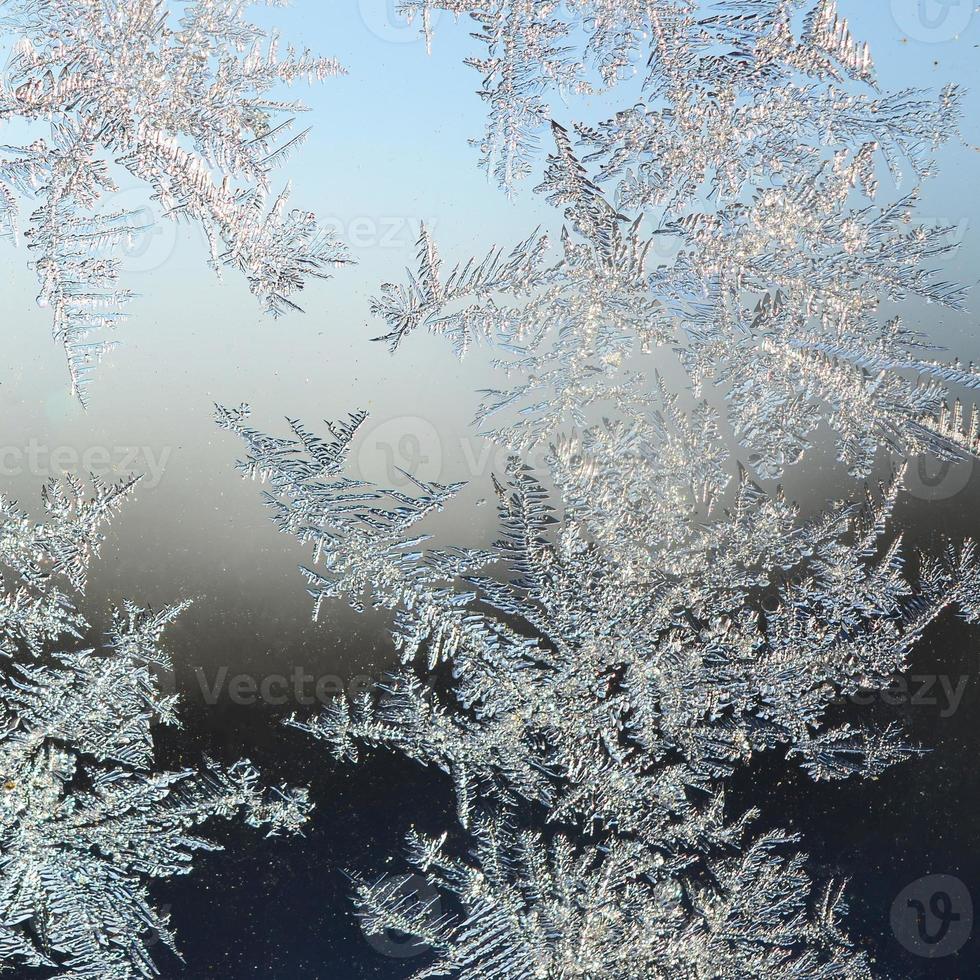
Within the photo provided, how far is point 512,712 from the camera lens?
570 mm

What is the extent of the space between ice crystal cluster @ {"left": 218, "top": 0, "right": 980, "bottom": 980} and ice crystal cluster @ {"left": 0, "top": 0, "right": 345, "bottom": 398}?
0.11 metres

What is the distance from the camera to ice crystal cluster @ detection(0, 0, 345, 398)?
53 centimetres

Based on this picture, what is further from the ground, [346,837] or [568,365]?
[568,365]

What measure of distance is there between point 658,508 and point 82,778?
48cm

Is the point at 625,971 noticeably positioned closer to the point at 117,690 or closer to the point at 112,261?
the point at 117,690

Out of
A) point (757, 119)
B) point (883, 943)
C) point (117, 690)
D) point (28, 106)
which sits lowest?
point (883, 943)

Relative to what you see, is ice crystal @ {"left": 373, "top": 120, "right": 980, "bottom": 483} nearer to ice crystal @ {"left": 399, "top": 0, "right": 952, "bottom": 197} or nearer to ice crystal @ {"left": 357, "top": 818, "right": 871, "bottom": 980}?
ice crystal @ {"left": 399, "top": 0, "right": 952, "bottom": 197}

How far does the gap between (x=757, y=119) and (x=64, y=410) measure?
550 mm

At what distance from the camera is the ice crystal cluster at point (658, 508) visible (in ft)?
1.79

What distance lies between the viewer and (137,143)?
541 millimetres

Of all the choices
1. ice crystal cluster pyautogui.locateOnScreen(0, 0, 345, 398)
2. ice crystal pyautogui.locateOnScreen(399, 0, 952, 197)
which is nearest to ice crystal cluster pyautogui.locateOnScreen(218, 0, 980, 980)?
ice crystal pyautogui.locateOnScreen(399, 0, 952, 197)

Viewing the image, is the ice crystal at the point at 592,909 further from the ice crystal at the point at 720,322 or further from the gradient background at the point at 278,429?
the ice crystal at the point at 720,322

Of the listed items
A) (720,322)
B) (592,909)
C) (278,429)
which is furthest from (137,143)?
(592,909)

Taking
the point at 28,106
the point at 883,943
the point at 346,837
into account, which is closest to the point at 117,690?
the point at 346,837
